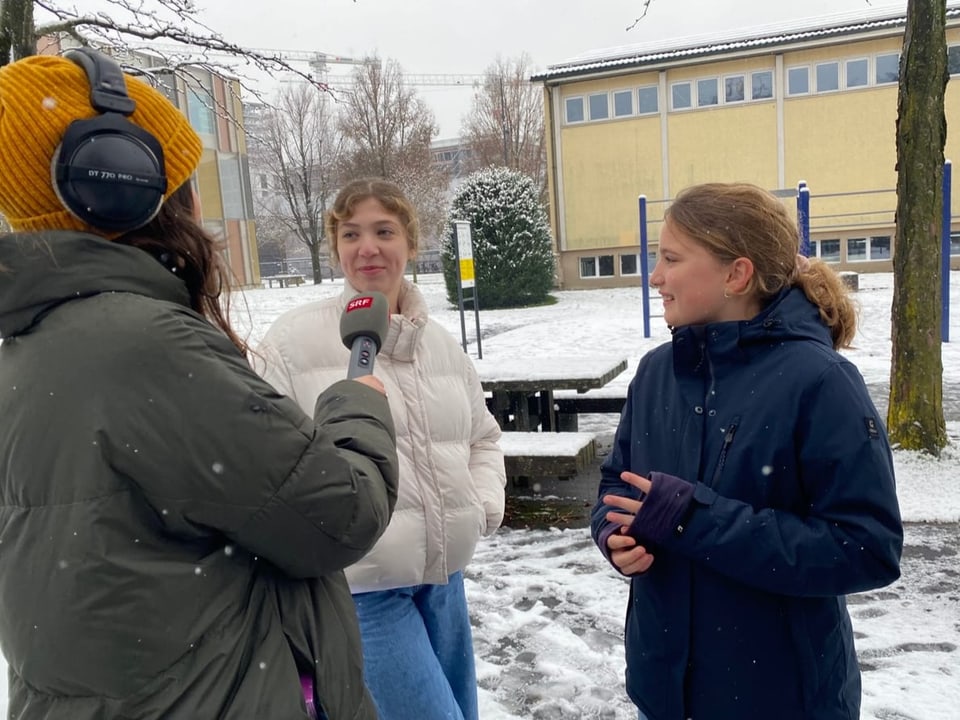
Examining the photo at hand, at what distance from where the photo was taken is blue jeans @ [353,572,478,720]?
2.29 metres

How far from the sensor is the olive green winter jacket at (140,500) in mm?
1159

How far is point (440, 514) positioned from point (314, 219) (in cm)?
4069

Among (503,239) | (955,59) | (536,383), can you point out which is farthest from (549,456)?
(955,59)

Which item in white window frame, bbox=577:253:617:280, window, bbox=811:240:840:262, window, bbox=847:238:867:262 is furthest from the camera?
white window frame, bbox=577:253:617:280

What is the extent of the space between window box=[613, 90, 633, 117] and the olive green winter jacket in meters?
27.9

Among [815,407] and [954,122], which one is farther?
[954,122]

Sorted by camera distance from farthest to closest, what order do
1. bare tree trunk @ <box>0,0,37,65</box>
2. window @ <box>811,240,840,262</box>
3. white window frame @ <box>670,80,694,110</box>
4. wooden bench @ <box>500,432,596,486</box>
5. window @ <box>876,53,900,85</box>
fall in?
white window frame @ <box>670,80,694,110</box>, window @ <box>811,240,840,262</box>, window @ <box>876,53,900,85</box>, wooden bench @ <box>500,432,596,486</box>, bare tree trunk @ <box>0,0,37,65</box>

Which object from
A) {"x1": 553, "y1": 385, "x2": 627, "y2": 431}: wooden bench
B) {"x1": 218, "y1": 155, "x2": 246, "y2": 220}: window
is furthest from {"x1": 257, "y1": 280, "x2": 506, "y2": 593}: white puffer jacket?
{"x1": 218, "y1": 155, "x2": 246, "y2": 220}: window

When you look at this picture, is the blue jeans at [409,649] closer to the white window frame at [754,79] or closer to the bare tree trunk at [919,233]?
the bare tree trunk at [919,233]

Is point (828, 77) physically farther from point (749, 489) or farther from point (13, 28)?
point (749, 489)

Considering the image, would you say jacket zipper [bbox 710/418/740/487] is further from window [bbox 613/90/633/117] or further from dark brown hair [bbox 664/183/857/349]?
window [bbox 613/90/633/117]

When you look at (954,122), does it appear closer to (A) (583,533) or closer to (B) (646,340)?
(B) (646,340)

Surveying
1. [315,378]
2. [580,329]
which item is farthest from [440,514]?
[580,329]

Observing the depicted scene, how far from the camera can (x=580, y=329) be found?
1658cm
